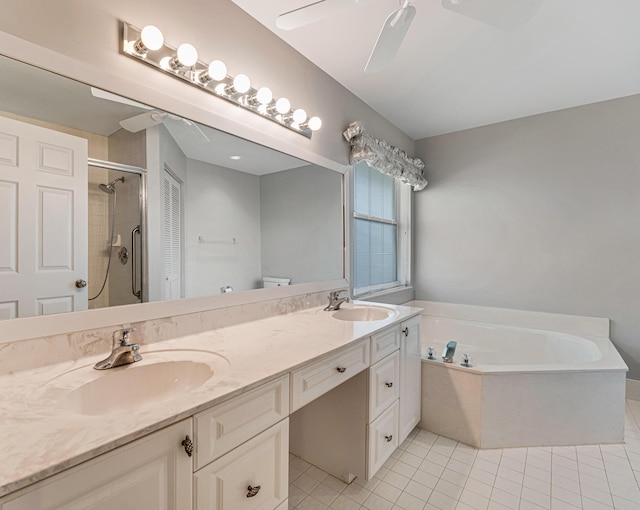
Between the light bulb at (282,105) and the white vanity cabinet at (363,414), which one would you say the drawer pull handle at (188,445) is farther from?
the light bulb at (282,105)

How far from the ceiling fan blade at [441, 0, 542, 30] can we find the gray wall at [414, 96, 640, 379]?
2015 millimetres

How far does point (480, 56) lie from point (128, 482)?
2600 mm

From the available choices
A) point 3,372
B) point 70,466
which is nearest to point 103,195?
point 3,372

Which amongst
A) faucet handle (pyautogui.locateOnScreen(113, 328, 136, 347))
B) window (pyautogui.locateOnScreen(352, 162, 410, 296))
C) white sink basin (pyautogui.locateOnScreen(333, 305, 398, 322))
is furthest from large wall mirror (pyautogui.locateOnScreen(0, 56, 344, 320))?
window (pyautogui.locateOnScreen(352, 162, 410, 296))

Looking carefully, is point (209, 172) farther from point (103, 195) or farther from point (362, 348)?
point (362, 348)

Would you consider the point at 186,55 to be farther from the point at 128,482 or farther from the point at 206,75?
the point at 128,482

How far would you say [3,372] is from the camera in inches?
35.7

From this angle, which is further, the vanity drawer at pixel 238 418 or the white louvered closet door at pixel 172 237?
the white louvered closet door at pixel 172 237

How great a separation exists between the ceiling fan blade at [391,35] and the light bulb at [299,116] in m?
0.50

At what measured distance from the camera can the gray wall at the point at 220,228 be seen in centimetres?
145

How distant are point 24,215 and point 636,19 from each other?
114 inches

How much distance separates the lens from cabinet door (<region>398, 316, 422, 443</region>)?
1.87 m

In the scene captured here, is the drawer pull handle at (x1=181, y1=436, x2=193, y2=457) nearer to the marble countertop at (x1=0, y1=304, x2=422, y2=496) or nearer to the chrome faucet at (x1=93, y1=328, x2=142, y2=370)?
the marble countertop at (x1=0, y1=304, x2=422, y2=496)

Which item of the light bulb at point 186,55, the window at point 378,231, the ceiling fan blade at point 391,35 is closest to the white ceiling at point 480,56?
the ceiling fan blade at point 391,35
